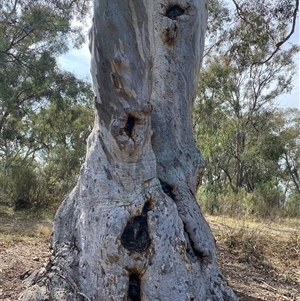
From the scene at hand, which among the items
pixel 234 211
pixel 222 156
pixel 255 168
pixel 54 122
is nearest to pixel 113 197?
pixel 234 211

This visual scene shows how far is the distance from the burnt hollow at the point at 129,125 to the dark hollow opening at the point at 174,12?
1.39 m

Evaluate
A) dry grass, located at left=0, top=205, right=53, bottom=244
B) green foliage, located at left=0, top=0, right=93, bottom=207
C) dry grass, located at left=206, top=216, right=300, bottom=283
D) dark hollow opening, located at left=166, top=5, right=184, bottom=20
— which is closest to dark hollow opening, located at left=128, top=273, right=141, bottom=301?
dark hollow opening, located at left=166, top=5, right=184, bottom=20

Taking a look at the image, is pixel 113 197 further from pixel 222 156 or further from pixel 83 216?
pixel 222 156

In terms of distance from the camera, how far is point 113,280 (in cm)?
266

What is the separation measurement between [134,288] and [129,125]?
108 cm

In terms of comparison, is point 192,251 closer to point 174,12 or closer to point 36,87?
point 174,12

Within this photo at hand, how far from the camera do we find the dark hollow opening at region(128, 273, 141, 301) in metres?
2.75

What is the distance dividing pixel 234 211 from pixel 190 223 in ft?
25.6

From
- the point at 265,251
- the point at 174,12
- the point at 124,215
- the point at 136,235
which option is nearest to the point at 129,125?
the point at 124,215

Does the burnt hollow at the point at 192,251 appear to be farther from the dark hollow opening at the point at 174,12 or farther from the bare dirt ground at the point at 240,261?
the dark hollow opening at the point at 174,12

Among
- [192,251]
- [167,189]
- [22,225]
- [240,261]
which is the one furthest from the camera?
[22,225]

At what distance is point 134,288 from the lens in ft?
9.11

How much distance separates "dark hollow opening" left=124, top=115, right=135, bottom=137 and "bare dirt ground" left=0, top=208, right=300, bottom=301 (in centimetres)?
147

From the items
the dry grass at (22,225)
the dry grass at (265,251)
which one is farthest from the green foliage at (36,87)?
the dry grass at (265,251)
